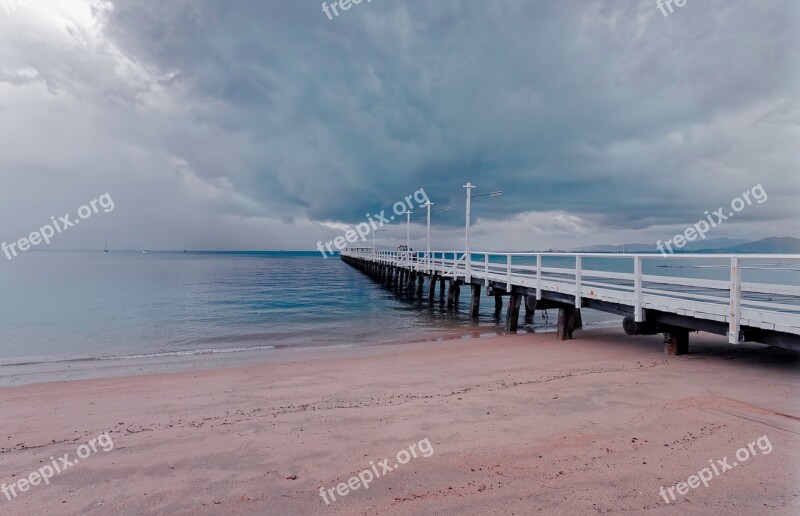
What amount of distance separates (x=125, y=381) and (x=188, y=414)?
394 cm

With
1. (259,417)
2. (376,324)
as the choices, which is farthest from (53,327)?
(259,417)

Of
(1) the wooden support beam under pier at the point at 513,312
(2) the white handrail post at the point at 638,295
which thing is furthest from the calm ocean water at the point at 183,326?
(2) the white handrail post at the point at 638,295

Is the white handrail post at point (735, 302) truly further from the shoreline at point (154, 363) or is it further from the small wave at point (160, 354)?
the small wave at point (160, 354)

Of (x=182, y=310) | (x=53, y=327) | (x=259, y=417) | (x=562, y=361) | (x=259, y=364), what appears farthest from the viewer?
(x=182, y=310)

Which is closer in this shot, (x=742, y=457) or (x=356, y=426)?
(x=742, y=457)

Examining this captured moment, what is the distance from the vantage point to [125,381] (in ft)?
28.6

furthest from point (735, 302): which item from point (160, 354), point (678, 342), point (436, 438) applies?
point (160, 354)

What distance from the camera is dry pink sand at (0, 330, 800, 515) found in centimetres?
333

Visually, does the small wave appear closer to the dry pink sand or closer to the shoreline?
the shoreline

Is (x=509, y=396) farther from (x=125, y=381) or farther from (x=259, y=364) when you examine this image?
(x=125, y=381)

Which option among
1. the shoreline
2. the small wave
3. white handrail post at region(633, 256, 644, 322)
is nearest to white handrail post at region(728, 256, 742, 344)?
white handrail post at region(633, 256, 644, 322)

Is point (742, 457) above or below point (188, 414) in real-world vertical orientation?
above

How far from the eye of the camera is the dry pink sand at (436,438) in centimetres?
333

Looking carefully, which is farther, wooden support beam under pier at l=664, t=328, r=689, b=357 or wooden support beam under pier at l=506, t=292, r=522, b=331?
wooden support beam under pier at l=506, t=292, r=522, b=331
